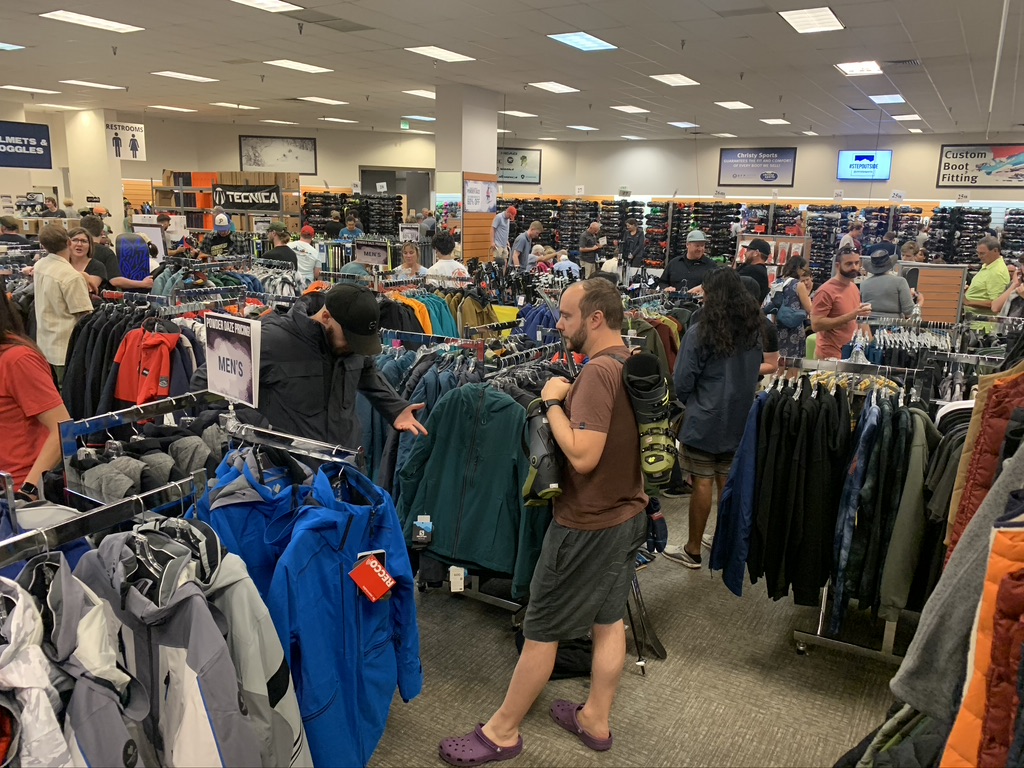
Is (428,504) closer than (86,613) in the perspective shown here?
No

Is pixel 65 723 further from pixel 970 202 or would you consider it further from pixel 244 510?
pixel 970 202

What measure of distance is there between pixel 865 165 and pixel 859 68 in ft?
31.5

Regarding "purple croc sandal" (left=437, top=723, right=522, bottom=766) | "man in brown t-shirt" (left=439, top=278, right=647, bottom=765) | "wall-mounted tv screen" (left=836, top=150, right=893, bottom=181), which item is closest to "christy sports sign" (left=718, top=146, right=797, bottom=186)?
"wall-mounted tv screen" (left=836, top=150, right=893, bottom=181)

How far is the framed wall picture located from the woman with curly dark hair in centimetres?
1969

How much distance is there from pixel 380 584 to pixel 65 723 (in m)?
0.76

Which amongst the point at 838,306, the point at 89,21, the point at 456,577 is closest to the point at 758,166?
the point at 838,306

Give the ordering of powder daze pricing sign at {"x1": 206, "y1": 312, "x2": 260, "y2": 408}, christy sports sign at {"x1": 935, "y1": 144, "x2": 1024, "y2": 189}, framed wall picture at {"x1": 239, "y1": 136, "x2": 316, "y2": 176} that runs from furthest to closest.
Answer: framed wall picture at {"x1": 239, "y1": 136, "x2": 316, "y2": 176} < christy sports sign at {"x1": 935, "y1": 144, "x2": 1024, "y2": 189} < powder daze pricing sign at {"x1": 206, "y1": 312, "x2": 260, "y2": 408}

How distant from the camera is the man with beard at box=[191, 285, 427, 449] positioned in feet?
9.00

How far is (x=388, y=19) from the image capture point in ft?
26.0

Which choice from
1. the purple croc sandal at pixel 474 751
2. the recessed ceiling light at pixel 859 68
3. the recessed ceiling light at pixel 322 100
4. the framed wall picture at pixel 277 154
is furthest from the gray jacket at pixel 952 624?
the framed wall picture at pixel 277 154

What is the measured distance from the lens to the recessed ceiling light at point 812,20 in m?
7.02

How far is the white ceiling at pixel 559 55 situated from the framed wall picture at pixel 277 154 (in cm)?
527

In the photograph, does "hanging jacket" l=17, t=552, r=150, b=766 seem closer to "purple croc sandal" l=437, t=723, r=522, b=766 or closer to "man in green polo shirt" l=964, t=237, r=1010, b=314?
"purple croc sandal" l=437, t=723, r=522, b=766

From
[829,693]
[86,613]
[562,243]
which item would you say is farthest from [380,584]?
[562,243]
